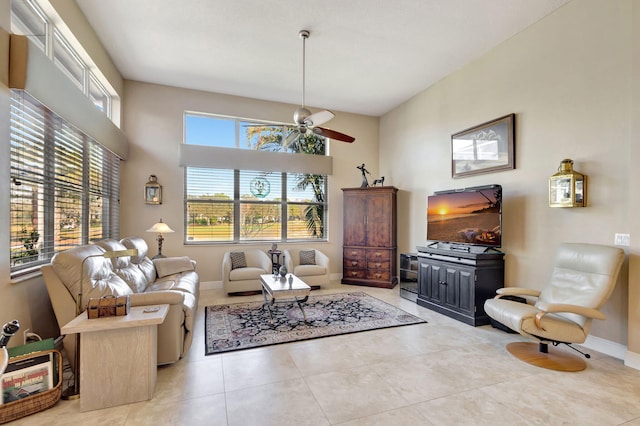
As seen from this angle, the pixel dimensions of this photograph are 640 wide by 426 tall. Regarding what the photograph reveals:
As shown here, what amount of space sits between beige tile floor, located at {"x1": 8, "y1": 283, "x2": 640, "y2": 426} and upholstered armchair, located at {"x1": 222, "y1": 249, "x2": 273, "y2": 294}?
1832mm

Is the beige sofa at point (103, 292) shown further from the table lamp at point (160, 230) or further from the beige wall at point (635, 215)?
the beige wall at point (635, 215)

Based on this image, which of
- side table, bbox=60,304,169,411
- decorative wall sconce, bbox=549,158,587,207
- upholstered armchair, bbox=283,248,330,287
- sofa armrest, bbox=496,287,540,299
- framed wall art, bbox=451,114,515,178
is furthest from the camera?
upholstered armchair, bbox=283,248,330,287

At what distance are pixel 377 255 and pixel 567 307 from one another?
3437mm

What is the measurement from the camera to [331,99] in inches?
234

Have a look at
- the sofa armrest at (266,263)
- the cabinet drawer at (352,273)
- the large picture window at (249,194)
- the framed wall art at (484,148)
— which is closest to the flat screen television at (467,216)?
the framed wall art at (484,148)

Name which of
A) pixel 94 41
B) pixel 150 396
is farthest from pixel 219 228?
pixel 150 396

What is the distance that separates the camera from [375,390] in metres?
2.29

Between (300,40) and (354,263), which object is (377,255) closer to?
(354,263)

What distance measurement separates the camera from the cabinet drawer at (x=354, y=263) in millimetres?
6012

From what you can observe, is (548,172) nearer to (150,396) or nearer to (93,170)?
(150,396)

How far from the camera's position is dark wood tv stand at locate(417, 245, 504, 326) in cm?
→ 373

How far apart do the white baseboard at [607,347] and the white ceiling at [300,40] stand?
11.8ft

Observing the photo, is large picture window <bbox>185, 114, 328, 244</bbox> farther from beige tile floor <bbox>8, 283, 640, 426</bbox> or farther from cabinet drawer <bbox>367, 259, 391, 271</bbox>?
beige tile floor <bbox>8, 283, 640, 426</bbox>

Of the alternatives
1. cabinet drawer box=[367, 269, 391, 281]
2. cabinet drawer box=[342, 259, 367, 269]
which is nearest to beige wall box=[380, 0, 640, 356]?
cabinet drawer box=[367, 269, 391, 281]
